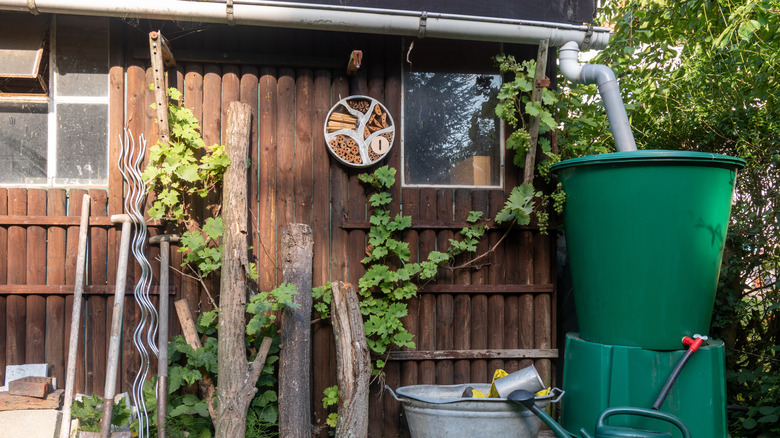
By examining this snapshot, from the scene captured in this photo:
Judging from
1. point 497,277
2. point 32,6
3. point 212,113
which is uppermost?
point 32,6

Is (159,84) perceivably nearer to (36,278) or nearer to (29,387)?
(36,278)

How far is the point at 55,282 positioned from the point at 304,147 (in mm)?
1844

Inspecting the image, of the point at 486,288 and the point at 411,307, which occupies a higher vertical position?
the point at 486,288

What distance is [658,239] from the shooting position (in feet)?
9.01

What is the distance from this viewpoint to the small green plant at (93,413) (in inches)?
126

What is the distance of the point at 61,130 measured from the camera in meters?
3.54

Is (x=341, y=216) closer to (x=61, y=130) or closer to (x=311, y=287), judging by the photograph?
(x=311, y=287)

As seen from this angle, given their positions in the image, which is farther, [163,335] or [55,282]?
[55,282]

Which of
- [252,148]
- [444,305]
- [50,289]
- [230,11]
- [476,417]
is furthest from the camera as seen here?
[444,305]

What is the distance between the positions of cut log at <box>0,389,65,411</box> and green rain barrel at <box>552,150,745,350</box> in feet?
10.6

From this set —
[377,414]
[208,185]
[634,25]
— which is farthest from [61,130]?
[634,25]

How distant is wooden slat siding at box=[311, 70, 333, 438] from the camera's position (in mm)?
3623

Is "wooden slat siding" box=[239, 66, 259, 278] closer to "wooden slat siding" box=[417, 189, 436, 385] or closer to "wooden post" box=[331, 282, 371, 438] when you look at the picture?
"wooden post" box=[331, 282, 371, 438]

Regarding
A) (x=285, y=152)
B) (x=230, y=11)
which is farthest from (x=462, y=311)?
(x=230, y=11)
